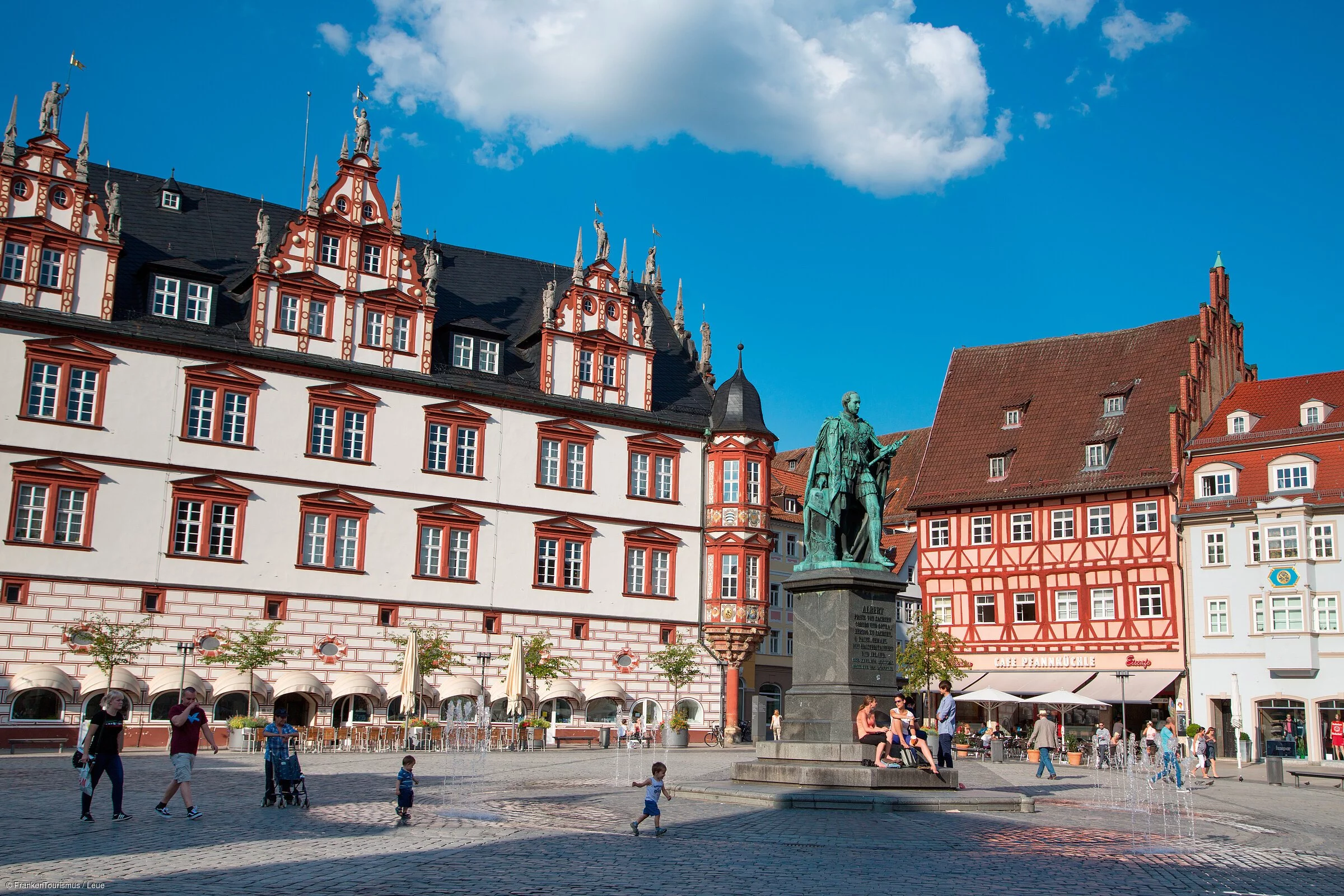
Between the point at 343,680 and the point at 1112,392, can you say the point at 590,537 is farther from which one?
the point at 1112,392

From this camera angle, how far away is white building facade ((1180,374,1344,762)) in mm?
44406

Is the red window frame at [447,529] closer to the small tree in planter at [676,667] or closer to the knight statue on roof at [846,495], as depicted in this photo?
the small tree in planter at [676,667]

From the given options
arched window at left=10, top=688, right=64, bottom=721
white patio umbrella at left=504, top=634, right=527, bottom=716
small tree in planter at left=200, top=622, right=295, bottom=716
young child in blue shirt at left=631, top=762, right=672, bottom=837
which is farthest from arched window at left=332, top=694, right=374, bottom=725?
young child in blue shirt at left=631, top=762, right=672, bottom=837

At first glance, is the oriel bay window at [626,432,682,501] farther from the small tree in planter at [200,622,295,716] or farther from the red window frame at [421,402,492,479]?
the small tree in planter at [200,622,295,716]

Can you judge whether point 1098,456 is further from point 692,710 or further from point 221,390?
point 221,390

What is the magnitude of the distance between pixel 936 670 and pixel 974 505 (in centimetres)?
841

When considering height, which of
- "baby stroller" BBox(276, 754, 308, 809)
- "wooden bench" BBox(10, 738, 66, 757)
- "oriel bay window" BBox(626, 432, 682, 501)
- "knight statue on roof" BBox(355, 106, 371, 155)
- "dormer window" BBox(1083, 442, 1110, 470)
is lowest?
"wooden bench" BBox(10, 738, 66, 757)

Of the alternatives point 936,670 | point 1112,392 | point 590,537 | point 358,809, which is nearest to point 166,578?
point 590,537

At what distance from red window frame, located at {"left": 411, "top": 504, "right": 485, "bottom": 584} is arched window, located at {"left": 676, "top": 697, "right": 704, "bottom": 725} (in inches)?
340

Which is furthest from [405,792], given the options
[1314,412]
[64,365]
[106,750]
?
[1314,412]

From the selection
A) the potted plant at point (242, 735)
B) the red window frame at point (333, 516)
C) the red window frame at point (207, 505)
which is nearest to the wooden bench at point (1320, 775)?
the potted plant at point (242, 735)

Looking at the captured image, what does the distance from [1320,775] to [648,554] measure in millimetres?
22278

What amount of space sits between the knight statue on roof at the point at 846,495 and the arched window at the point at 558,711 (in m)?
24.0

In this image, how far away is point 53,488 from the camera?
3594 centimetres
